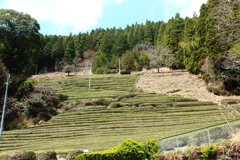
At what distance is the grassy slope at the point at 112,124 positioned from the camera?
18.8 meters

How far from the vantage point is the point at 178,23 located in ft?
212

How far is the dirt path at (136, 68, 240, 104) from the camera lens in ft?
121

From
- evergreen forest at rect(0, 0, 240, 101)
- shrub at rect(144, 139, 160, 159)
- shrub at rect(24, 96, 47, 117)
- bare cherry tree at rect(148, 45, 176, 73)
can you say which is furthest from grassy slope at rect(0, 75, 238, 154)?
bare cherry tree at rect(148, 45, 176, 73)

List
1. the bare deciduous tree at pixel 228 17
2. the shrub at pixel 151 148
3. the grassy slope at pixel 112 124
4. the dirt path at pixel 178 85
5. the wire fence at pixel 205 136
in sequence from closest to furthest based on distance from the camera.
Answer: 1. the wire fence at pixel 205 136
2. the shrub at pixel 151 148
3. the bare deciduous tree at pixel 228 17
4. the grassy slope at pixel 112 124
5. the dirt path at pixel 178 85

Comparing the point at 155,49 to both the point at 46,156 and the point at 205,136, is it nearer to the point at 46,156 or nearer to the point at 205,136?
the point at 46,156

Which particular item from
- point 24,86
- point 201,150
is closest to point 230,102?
point 201,150

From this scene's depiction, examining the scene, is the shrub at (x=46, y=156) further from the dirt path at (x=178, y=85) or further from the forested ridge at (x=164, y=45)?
the forested ridge at (x=164, y=45)

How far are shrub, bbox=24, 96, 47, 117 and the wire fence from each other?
24.2 metres

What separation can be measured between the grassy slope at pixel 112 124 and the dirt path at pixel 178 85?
466 centimetres

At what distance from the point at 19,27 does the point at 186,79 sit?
35.2 metres

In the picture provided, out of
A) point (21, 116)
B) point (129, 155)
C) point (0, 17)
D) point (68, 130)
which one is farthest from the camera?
point (0, 17)

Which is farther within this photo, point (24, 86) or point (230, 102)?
point (24, 86)

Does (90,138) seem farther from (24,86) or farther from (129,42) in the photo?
(129,42)

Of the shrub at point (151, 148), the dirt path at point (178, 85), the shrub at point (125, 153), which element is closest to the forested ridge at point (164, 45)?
the dirt path at point (178, 85)
